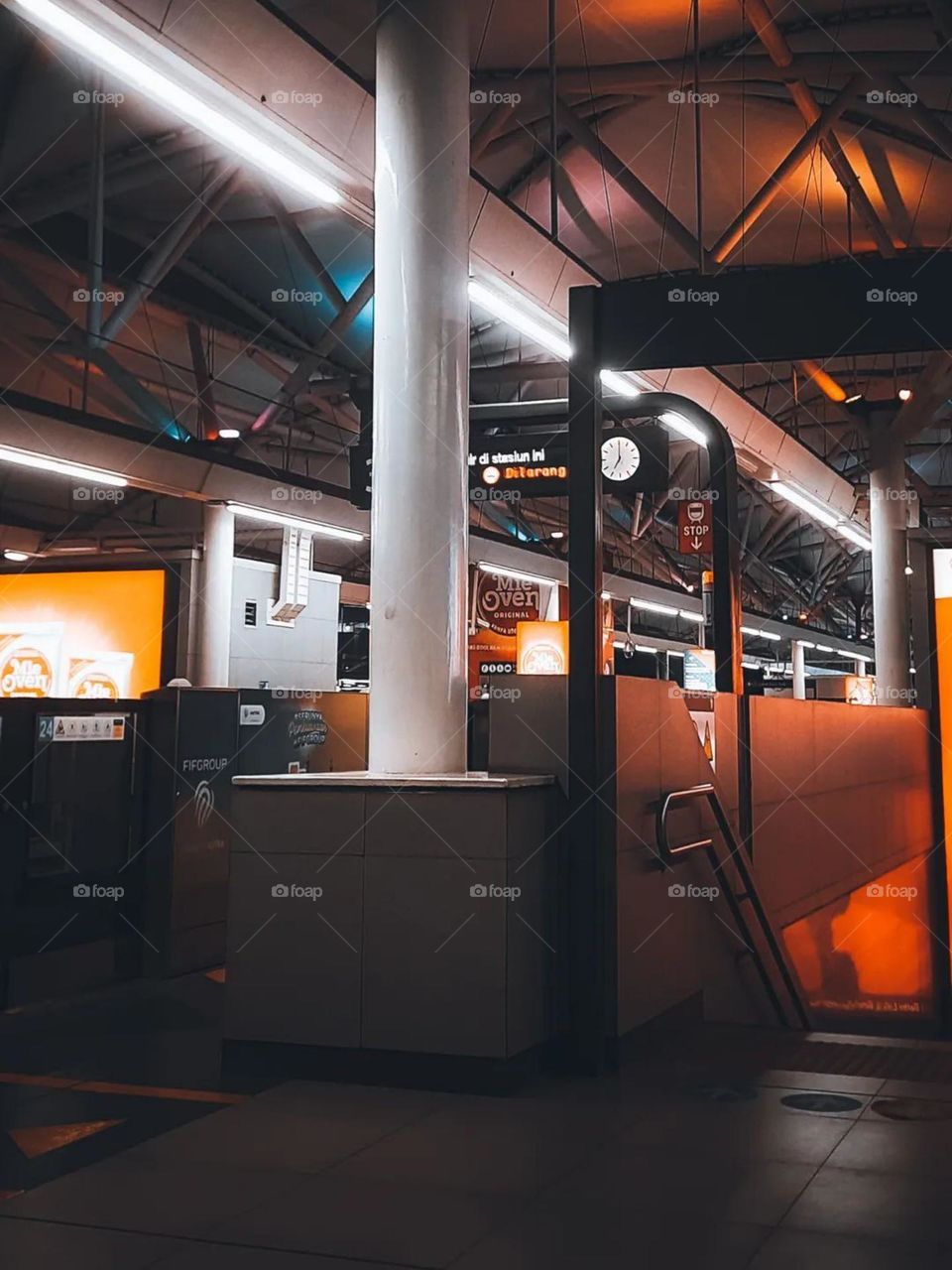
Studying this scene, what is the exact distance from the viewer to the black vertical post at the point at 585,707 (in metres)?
5.05

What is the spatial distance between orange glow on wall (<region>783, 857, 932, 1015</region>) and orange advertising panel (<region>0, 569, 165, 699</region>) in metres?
6.77

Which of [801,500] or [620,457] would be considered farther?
[801,500]

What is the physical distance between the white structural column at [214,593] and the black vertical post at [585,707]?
7324mm

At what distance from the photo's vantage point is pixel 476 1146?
13.1ft

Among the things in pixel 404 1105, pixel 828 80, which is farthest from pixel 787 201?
pixel 404 1105

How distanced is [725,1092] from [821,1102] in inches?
13.9

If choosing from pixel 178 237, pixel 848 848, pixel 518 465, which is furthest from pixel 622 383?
pixel 178 237

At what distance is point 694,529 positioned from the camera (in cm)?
1554

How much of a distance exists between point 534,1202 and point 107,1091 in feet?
6.72

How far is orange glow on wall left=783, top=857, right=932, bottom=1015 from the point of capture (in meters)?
10.4

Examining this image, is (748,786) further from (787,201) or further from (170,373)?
(170,373)

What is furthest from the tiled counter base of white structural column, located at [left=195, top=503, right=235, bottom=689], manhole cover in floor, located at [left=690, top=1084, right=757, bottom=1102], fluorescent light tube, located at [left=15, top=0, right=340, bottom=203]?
white structural column, located at [left=195, top=503, right=235, bottom=689]

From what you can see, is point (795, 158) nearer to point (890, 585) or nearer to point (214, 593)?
point (214, 593)

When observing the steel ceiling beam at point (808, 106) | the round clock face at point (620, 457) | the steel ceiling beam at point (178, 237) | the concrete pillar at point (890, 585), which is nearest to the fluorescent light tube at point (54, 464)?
the steel ceiling beam at point (178, 237)
